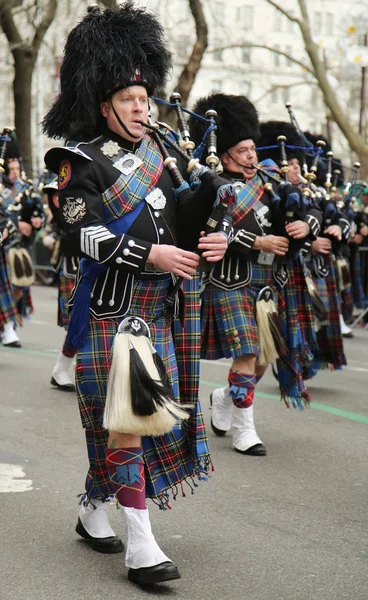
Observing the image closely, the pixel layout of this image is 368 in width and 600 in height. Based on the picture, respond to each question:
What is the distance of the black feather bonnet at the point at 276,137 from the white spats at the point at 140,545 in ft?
12.4

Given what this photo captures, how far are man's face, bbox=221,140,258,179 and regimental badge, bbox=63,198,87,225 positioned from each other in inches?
90.2

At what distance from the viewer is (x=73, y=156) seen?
3.99 metres

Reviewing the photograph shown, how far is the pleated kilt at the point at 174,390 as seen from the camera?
13.4 ft

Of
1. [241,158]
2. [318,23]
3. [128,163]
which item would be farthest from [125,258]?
[318,23]

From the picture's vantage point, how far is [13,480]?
17.4 ft

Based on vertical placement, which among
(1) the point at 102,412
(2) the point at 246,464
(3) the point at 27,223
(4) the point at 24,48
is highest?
(4) the point at 24,48

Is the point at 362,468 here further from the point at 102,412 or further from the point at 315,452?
the point at 102,412

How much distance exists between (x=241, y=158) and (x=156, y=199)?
212 cm

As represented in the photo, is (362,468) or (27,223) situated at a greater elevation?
(27,223)

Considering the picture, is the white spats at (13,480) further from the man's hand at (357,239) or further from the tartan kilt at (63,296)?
the man's hand at (357,239)

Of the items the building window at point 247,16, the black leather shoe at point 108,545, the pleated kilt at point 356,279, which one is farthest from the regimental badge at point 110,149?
the building window at point 247,16

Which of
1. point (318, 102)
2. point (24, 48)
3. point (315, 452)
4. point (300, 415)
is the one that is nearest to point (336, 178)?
point (300, 415)

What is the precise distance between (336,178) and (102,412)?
564 cm

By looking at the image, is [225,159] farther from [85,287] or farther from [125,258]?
[125,258]
